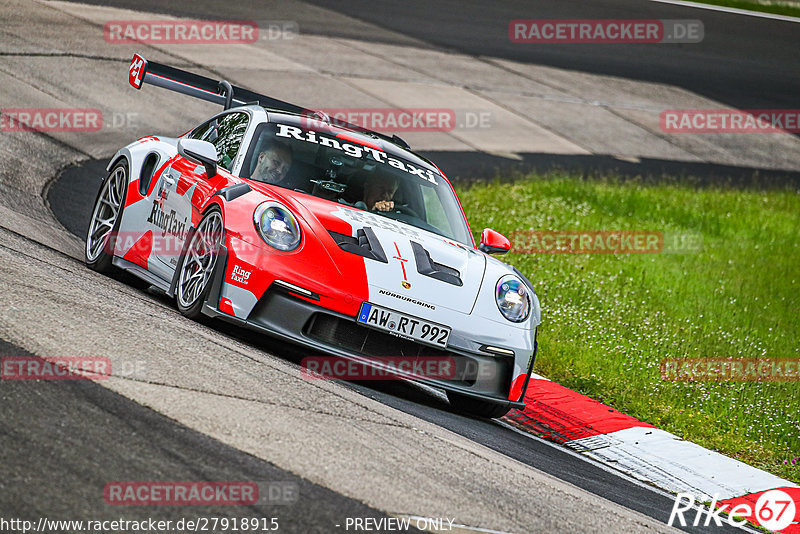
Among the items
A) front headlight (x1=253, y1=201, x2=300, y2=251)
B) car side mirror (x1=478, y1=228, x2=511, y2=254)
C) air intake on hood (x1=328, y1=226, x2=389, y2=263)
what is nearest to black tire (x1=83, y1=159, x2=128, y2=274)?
front headlight (x1=253, y1=201, x2=300, y2=251)

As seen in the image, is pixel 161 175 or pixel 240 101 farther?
pixel 240 101

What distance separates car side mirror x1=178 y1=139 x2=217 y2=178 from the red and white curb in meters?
2.53

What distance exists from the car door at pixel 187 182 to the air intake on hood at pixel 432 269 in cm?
140

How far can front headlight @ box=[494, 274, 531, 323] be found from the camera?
6508 mm

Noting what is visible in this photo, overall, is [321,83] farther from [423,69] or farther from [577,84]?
[577,84]

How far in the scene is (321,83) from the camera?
17.8 metres

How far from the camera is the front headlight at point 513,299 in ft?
21.4

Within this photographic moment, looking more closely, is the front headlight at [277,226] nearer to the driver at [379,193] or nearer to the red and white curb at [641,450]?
the driver at [379,193]

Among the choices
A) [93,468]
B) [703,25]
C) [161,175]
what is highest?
[703,25]

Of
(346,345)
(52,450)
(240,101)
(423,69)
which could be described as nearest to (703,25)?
(423,69)

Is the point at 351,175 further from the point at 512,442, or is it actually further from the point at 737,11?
the point at 737,11

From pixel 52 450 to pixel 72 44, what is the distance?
13.1 meters

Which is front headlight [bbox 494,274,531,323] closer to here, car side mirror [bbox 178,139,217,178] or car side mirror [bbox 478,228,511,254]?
car side mirror [bbox 478,228,511,254]

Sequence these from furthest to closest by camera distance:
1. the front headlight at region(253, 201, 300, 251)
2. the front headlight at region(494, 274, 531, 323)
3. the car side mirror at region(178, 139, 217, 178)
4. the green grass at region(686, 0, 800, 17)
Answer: the green grass at region(686, 0, 800, 17)
the car side mirror at region(178, 139, 217, 178)
the front headlight at region(494, 274, 531, 323)
the front headlight at region(253, 201, 300, 251)
